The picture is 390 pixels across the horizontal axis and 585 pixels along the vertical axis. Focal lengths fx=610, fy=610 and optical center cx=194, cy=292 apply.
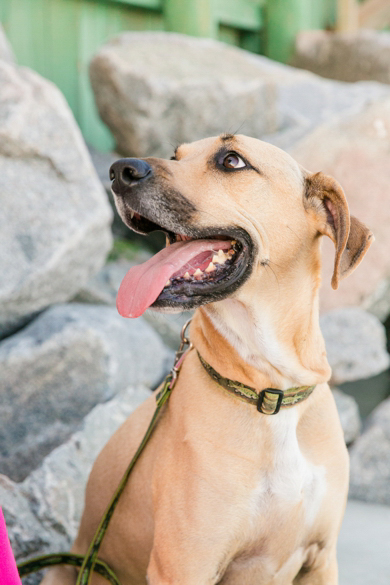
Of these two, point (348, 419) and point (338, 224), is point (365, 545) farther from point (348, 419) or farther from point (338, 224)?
point (338, 224)

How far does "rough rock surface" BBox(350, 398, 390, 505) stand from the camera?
13.2 ft

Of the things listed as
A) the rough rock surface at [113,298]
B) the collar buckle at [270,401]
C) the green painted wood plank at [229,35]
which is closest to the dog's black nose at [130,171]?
the collar buckle at [270,401]

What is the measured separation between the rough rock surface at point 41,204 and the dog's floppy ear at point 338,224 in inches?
87.9

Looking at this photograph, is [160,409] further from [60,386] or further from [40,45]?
[40,45]

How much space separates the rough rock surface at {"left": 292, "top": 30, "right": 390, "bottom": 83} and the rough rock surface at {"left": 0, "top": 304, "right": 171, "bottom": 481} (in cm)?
566

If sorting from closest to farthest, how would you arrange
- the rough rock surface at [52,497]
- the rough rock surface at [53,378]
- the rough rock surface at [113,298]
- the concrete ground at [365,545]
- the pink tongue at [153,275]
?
the pink tongue at [153,275] < the rough rock surface at [52,497] < the concrete ground at [365,545] < the rough rock surface at [53,378] < the rough rock surface at [113,298]

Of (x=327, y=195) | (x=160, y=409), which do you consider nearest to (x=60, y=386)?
(x=160, y=409)

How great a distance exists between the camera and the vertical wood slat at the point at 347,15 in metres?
8.37

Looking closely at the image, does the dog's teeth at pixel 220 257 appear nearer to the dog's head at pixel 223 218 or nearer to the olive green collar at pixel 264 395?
the dog's head at pixel 223 218

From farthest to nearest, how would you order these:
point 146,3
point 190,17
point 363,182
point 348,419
→ 1. point 190,17
2. point 146,3
3. point 363,182
4. point 348,419

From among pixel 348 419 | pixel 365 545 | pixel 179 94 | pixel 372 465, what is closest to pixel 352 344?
pixel 348 419

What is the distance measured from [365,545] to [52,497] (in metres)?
1.79

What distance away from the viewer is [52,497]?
3.04 m

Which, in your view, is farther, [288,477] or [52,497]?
[52,497]
